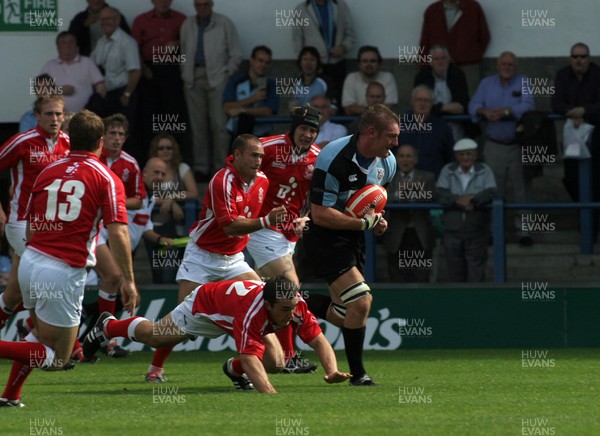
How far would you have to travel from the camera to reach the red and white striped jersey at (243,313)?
29.8 ft

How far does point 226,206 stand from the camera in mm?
10398

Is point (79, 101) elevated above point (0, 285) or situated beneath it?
elevated above

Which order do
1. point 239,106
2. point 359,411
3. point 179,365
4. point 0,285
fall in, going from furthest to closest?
point 239,106
point 0,285
point 179,365
point 359,411

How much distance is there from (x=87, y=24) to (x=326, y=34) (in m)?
2.85

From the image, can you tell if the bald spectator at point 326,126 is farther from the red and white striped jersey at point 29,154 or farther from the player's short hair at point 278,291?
the player's short hair at point 278,291

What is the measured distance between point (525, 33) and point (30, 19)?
6054mm

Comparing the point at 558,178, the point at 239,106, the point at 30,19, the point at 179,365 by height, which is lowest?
the point at 179,365

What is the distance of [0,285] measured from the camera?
1456 centimetres

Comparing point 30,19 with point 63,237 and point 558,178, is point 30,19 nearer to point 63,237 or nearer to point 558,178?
point 558,178

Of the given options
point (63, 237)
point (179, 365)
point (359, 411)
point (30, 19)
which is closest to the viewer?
point (359, 411)

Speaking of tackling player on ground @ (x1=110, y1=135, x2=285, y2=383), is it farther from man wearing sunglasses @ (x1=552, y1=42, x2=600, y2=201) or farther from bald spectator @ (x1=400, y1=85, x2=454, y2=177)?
man wearing sunglasses @ (x1=552, y1=42, x2=600, y2=201)

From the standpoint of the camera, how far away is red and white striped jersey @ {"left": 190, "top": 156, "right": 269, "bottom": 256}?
10430 mm

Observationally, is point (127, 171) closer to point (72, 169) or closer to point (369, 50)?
point (369, 50)

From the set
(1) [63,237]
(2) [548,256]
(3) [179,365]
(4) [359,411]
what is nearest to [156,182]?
(3) [179,365]
